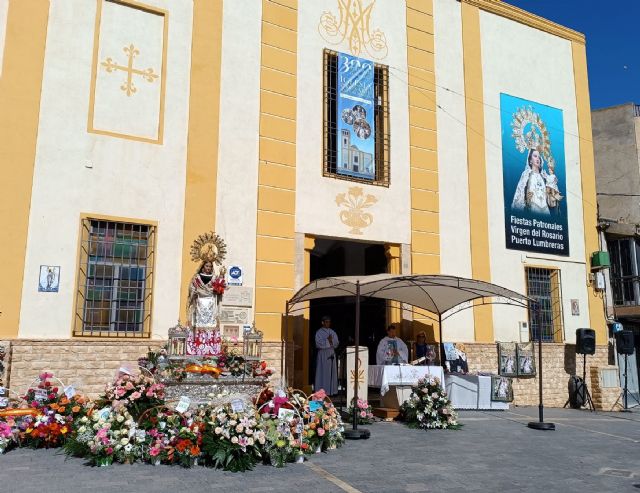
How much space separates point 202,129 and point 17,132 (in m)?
3.42

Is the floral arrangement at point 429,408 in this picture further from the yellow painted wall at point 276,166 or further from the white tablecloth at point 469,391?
the yellow painted wall at point 276,166

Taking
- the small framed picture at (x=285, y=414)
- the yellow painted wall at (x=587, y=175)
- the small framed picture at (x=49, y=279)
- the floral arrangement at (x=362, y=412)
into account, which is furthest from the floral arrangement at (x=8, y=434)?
the yellow painted wall at (x=587, y=175)

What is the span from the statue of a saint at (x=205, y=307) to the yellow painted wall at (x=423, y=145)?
5.46 meters

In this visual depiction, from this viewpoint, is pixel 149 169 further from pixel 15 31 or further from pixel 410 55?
pixel 410 55

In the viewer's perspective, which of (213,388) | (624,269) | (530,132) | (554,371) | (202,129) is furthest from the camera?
(624,269)

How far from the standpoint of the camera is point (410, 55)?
50.4 ft

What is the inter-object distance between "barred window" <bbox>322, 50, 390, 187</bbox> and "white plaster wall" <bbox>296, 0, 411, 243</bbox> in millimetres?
138

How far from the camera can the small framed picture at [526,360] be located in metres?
15.4

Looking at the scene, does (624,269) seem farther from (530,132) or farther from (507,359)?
(507,359)

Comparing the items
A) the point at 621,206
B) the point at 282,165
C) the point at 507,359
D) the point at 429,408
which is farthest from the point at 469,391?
the point at 621,206

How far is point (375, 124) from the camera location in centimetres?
1477

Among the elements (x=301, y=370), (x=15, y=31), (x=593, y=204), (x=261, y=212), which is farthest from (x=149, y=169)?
(x=593, y=204)

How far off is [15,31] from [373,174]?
A: 25.8 feet

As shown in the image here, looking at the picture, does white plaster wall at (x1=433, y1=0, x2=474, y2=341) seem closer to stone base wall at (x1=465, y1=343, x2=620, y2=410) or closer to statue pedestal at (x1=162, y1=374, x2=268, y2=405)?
stone base wall at (x1=465, y1=343, x2=620, y2=410)
